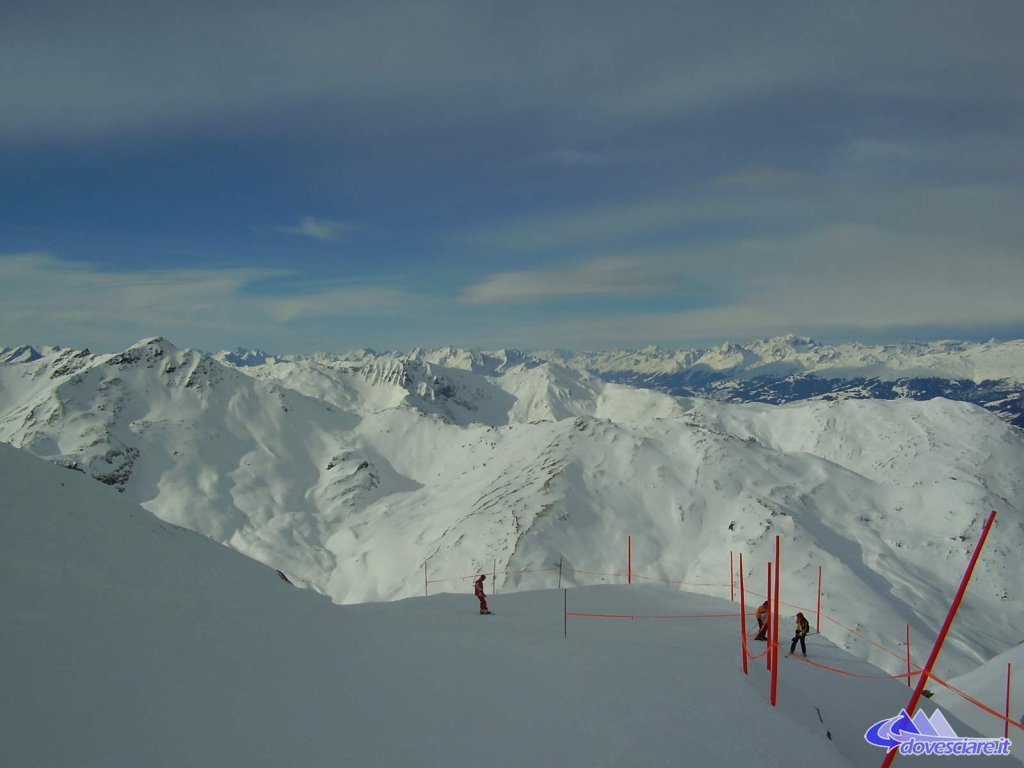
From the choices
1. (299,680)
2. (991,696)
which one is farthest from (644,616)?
(991,696)

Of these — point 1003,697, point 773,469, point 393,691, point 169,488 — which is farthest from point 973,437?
point 169,488

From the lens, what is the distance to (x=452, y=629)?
66.6 feet

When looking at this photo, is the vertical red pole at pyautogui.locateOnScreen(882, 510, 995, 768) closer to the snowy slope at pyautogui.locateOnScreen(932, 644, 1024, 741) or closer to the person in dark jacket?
the person in dark jacket

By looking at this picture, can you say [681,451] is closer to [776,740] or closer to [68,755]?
[776,740]

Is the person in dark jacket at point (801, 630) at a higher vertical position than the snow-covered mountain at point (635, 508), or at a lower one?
higher

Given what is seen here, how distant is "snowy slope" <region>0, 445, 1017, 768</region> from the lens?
9.71 meters

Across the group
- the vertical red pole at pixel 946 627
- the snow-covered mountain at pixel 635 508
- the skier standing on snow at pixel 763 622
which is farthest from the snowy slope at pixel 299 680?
the snow-covered mountain at pixel 635 508

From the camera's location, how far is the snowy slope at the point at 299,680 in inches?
382

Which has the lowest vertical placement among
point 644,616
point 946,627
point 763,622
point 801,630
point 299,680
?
point 644,616

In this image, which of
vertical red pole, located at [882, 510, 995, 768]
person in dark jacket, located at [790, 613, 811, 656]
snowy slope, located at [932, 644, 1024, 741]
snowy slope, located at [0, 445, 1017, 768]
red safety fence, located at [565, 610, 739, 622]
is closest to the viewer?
snowy slope, located at [0, 445, 1017, 768]

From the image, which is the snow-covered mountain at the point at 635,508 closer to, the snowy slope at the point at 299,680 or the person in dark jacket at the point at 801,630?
the person in dark jacket at the point at 801,630

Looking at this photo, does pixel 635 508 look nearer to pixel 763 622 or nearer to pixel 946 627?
pixel 763 622

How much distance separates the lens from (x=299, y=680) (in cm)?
1277

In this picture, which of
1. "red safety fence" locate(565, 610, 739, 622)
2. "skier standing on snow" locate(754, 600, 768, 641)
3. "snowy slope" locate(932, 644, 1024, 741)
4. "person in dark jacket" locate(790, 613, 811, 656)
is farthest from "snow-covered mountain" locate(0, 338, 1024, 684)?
"person in dark jacket" locate(790, 613, 811, 656)
